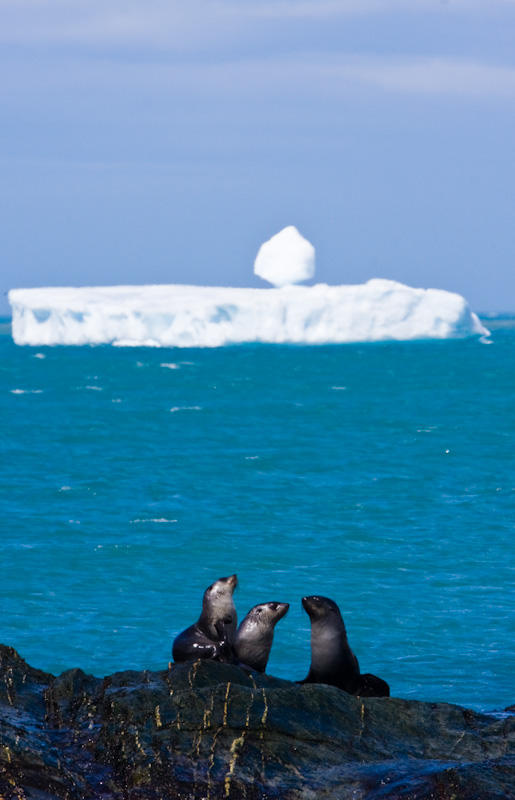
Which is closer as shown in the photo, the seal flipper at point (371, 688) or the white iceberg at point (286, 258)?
the seal flipper at point (371, 688)

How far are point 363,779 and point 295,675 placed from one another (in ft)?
19.3

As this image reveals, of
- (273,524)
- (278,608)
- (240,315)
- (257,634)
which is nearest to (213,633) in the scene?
(257,634)

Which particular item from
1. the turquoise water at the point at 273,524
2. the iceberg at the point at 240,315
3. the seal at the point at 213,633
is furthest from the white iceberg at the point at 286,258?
the seal at the point at 213,633

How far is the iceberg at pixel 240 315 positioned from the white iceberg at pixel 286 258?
853 mm

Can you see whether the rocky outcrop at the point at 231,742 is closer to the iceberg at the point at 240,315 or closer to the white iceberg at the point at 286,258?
the iceberg at the point at 240,315

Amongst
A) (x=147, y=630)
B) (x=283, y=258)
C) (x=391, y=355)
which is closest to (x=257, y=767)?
(x=147, y=630)

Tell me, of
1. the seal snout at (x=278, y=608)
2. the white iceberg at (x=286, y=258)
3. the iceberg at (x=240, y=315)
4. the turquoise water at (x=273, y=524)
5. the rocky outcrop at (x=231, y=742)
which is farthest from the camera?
the white iceberg at (x=286, y=258)

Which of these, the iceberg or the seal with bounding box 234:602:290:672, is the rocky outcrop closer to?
the seal with bounding box 234:602:290:672

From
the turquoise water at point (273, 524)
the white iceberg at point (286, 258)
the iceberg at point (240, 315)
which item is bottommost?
the turquoise water at point (273, 524)

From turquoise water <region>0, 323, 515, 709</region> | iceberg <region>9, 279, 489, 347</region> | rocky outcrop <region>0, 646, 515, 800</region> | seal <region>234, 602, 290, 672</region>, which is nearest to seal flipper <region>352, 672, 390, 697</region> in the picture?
seal <region>234, 602, 290, 672</region>

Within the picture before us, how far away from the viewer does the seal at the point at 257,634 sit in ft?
21.8

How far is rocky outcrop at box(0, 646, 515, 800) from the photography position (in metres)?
4.28

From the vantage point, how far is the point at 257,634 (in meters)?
6.68

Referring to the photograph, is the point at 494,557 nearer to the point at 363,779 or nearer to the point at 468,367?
the point at 363,779
